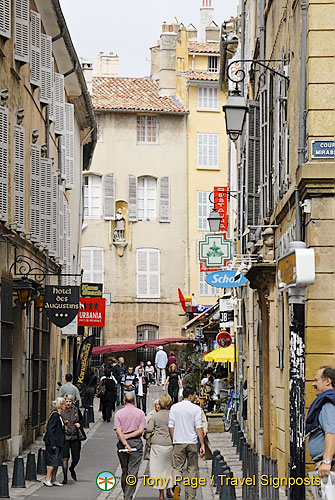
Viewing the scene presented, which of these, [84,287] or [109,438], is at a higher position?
[84,287]

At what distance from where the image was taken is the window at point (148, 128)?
53312 mm

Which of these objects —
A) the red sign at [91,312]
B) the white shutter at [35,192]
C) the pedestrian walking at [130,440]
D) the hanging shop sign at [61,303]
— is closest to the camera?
the pedestrian walking at [130,440]

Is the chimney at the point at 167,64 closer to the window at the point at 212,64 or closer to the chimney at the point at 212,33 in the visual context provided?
the window at the point at 212,64

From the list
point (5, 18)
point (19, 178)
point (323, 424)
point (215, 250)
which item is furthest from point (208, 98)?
point (323, 424)

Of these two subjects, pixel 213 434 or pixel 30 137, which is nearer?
pixel 30 137

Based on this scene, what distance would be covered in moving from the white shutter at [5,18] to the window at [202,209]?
35349 mm

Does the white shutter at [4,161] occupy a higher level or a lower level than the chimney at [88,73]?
lower

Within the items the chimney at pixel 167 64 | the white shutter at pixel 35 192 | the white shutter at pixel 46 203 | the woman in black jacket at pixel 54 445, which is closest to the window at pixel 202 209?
the chimney at pixel 167 64

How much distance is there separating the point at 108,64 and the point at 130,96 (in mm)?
6838

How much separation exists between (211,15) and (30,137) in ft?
131

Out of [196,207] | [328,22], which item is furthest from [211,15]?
[328,22]

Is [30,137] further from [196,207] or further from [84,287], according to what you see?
[196,207]

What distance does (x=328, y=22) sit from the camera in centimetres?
1263

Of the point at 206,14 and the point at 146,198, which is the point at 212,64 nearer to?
the point at 206,14
